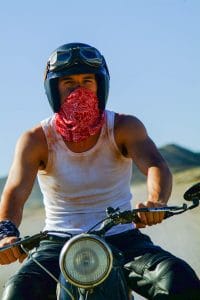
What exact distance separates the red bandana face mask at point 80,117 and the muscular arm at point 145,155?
0.59ft

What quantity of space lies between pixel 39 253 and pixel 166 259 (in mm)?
982

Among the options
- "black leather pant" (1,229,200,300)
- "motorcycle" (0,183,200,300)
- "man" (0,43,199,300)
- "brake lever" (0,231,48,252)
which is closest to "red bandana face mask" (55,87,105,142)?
"man" (0,43,199,300)

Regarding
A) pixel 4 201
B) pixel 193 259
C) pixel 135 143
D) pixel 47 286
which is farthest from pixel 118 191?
pixel 193 259

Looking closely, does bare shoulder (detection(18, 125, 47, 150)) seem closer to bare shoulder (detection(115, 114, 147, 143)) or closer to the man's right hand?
bare shoulder (detection(115, 114, 147, 143))

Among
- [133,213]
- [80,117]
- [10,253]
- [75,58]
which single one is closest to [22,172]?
[80,117]

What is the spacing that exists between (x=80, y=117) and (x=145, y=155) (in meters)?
0.64

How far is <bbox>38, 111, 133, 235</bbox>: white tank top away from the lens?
20.9ft

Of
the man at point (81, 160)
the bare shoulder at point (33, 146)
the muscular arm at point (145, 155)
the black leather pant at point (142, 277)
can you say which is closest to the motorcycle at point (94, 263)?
the black leather pant at point (142, 277)

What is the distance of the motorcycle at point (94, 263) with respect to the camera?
464 centimetres

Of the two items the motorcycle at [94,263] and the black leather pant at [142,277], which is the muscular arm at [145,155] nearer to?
the black leather pant at [142,277]

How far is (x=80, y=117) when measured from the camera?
6.72m

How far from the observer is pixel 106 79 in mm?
6930

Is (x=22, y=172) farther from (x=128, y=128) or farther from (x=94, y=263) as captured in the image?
(x=94, y=263)

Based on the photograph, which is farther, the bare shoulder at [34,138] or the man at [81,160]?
the bare shoulder at [34,138]
